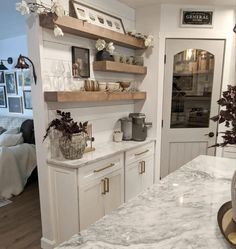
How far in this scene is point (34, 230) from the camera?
263cm

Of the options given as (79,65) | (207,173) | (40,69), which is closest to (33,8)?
(40,69)

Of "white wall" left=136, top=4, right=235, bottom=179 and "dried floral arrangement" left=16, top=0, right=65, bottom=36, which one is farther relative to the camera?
"white wall" left=136, top=4, right=235, bottom=179

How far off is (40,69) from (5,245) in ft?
5.96

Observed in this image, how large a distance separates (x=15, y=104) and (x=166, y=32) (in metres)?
3.85

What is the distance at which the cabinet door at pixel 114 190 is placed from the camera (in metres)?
2.39

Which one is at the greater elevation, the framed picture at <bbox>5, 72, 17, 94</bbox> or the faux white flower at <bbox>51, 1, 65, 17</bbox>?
the faux white flower at <bbox>51, 1, 65, 17</bbox>

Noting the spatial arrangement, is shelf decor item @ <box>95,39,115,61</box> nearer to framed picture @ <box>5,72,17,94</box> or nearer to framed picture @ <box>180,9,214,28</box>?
framed picture @ <box>180,9,214,28</box>

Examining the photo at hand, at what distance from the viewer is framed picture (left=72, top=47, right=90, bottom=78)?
92.4 inches

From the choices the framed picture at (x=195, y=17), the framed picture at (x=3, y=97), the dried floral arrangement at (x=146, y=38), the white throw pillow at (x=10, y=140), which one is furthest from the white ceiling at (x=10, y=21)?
the framed picture at (x=195, y=17)

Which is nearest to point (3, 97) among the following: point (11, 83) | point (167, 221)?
point (11, 83)

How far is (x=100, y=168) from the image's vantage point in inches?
88.7

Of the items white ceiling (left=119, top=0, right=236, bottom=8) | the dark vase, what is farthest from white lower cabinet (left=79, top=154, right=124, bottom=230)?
white ceiling (left=119, top=0, right=236, bottom=8)

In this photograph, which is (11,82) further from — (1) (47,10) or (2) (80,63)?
(1) (47,10)

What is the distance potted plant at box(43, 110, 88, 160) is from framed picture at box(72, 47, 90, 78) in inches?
19.7
